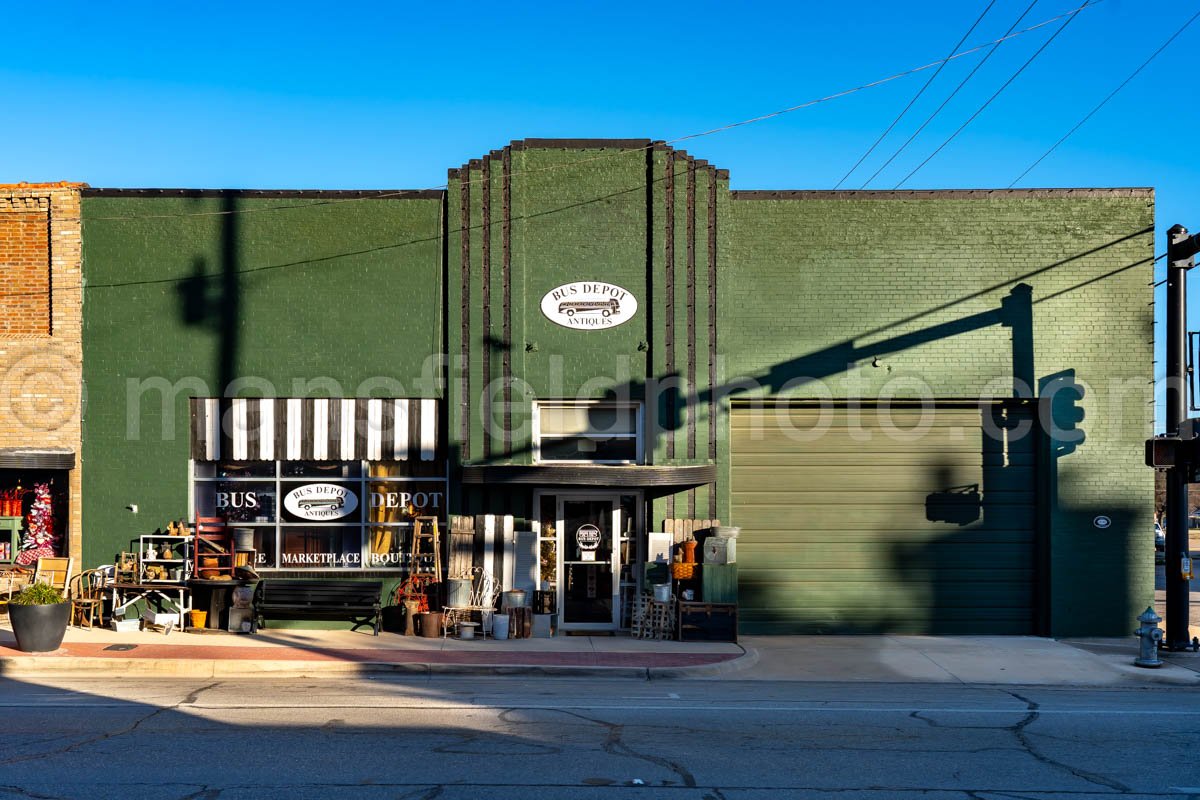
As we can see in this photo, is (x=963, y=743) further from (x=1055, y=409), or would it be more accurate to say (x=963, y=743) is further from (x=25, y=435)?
(x=25, y=435)

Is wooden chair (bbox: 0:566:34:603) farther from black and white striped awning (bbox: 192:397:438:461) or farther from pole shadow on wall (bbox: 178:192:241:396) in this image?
pole shadow on wall (bbox: 178:192:241:396)

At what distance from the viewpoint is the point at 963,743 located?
9953mm

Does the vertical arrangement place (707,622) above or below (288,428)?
below

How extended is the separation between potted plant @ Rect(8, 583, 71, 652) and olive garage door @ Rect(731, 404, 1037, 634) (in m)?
9.44

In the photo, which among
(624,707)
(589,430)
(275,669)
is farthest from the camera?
(589,430)

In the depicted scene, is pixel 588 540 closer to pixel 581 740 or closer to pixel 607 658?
pixel 607 658

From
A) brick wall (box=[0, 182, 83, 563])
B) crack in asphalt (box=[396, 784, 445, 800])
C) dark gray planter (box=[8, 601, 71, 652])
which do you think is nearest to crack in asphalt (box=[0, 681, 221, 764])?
crack in asphalt (box=[396, 784, 445, 800])

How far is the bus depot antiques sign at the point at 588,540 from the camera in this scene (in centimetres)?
1684

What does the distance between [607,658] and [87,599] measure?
7.70m

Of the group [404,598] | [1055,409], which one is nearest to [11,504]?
[404,598]

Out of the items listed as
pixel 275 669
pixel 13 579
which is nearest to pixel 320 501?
pixel 275 669

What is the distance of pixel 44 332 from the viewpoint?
16.7 meters

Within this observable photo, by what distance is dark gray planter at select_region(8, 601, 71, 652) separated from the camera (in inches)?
537

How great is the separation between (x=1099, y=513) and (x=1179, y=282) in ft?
11.8
